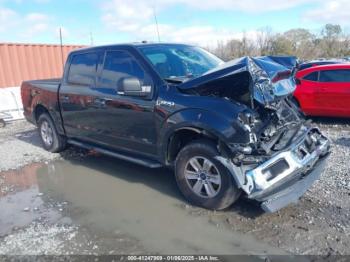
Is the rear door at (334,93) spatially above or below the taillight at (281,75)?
below

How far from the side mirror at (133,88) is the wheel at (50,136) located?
111 inches

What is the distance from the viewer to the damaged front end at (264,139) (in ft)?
12.3

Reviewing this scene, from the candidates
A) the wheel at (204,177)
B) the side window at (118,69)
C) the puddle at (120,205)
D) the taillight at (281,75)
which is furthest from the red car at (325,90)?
the wheel at (204,177)

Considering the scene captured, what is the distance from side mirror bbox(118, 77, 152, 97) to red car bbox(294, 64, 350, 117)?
521 centimetres

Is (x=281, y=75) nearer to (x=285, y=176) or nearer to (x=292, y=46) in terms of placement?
(x=285, y=176)

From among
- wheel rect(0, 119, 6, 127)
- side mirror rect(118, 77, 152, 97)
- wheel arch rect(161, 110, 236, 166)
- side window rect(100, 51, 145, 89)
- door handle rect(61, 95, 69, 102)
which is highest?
side window rect(100, 51, 145, 89)

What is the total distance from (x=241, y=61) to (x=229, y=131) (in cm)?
83

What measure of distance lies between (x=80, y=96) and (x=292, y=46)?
21.9 metres

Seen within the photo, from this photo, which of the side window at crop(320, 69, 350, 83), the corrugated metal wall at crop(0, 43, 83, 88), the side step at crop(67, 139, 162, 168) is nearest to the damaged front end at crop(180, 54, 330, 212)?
the side step at crop(67, 139, 162, 168)

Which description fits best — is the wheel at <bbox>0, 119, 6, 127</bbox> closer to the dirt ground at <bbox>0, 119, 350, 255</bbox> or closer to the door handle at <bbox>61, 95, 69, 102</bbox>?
the dirt ground at <bbox>0, 119, 350, 255</bbox>

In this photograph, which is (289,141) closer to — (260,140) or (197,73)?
(260,140)

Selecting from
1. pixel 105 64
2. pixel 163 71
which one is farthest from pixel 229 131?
pixel 105 64

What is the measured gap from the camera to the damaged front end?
375cm

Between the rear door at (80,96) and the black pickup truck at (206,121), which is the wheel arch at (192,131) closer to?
the black pickup truck at (206,121)
